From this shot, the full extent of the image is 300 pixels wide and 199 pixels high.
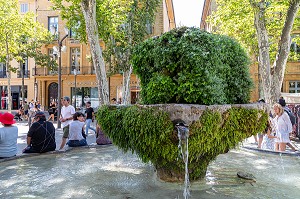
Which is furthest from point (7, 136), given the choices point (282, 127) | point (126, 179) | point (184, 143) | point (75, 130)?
point (282, 127)

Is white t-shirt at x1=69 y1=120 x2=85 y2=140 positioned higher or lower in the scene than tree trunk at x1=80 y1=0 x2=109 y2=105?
lower

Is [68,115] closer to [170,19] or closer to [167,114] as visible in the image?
[167,114]

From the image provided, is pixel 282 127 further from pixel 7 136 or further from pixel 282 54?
pixel 7 136

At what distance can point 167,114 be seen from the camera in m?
4.23

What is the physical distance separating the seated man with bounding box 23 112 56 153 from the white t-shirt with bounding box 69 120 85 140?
107 cm

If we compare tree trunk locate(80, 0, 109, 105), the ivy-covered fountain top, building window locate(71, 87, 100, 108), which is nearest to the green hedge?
the ivy-covered fountain top

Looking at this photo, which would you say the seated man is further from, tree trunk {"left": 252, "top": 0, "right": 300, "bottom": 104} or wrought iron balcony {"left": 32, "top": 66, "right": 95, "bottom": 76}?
wrought iron balcony {"left": 32, "top": 66, "right": 95, "bottom": 76}

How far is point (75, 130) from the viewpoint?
338 inches

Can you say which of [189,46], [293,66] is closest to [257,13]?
[189,46]

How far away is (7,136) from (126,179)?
3080mm

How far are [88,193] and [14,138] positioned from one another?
3302 millimetres

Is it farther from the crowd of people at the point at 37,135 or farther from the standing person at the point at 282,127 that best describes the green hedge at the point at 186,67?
the standing person at the point at 282,127

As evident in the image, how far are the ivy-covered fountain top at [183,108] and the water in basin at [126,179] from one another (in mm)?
463

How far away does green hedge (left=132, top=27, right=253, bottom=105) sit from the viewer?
441 cm
